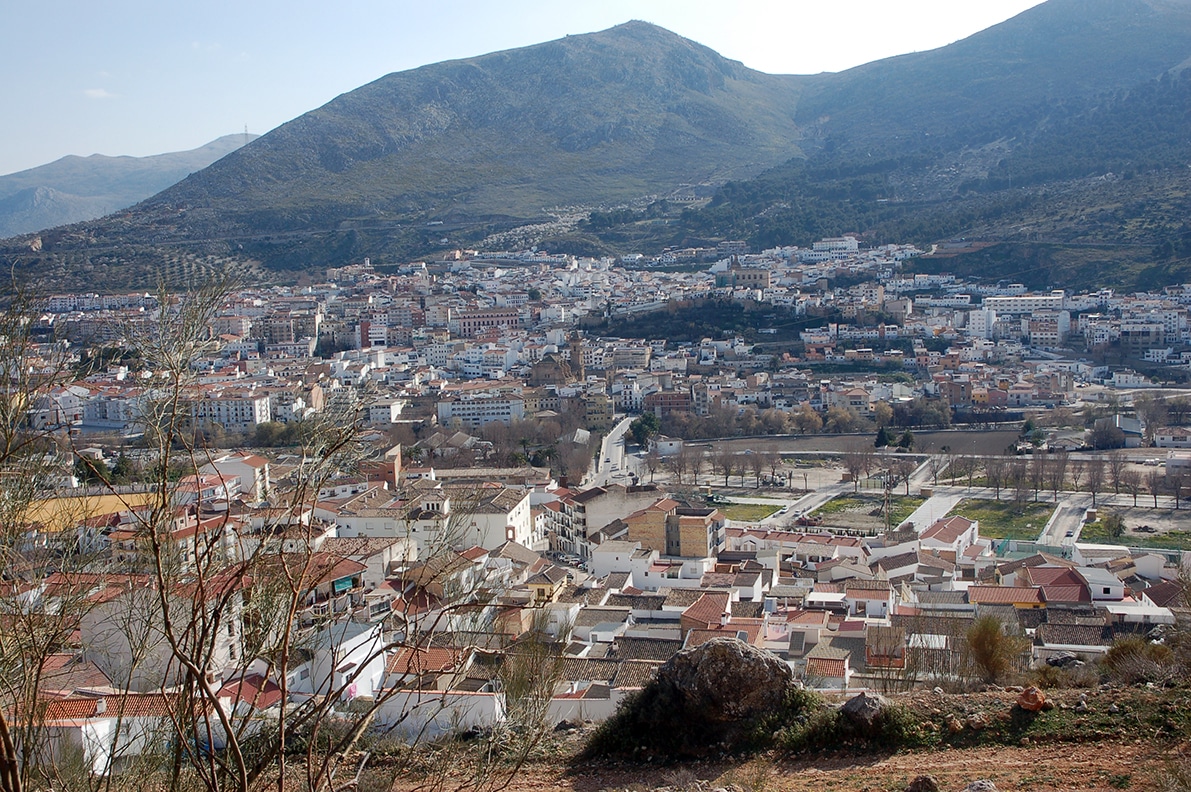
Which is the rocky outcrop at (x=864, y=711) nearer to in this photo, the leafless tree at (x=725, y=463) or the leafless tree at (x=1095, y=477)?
the leafless tree at (x=1095, y=477)

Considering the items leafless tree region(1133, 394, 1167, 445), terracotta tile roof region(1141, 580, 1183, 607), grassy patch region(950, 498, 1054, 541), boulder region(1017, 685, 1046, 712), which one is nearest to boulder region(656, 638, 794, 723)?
boulder region(1017, 685, 1046, 712)

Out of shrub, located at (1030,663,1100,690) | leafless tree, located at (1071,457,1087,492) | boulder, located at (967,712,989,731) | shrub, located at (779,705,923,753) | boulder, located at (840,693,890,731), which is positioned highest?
boulder, located at (840,693,890,731)

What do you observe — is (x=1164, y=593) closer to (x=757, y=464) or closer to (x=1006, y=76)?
(x=757, y=464)

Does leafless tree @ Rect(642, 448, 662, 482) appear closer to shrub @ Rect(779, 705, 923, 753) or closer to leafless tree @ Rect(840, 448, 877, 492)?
leafless tree @ Rect(840, 448, 877, 492)

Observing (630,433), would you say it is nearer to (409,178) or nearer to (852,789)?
(852,789)

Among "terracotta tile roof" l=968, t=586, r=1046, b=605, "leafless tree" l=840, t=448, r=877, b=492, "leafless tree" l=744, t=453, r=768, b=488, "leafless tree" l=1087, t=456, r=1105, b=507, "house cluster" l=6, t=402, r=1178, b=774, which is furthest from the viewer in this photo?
"leafless tree" l=744, t=453, r=768, b=488

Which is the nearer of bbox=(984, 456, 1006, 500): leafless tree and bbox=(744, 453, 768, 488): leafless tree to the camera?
bbox=(984, 456, 1006, 500): leafless tree

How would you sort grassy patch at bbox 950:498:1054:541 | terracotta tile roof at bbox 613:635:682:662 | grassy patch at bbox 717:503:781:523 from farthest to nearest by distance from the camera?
grassy patch at bbox 717:503:781:523 < grassy patch at bbox 950:498:1054:541 < terracotta tile roof at bbox 613:635:682:662

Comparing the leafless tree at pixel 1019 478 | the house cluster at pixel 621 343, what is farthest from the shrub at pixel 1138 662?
the house cluster at pixel 621 343
